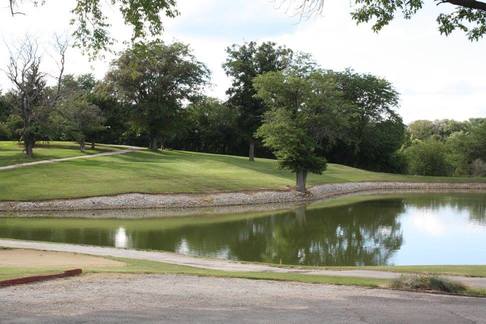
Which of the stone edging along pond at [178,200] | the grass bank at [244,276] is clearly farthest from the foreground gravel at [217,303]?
the stone edging along pond at [178,200]

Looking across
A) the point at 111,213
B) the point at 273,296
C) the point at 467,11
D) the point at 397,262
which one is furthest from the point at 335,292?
the point at 111,213

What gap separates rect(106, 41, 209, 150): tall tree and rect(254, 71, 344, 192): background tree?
70.0ft

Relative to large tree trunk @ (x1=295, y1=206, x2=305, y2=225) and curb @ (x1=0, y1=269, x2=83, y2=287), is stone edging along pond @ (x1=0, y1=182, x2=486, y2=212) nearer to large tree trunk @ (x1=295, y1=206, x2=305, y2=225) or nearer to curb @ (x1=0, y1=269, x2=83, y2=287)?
large tree trunk @ (x1=295, y1=206, x2=305, y2=225)

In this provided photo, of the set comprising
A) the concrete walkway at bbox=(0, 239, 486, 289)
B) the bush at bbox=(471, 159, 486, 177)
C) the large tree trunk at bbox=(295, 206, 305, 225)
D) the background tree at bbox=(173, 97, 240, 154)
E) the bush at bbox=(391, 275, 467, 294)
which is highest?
the background tree at bbox=(173, 97, 240, 154)

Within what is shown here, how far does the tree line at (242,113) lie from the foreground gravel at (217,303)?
6.75m

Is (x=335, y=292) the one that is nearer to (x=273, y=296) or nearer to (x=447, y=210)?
(x=273, y=296)

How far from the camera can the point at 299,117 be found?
49.5 metres

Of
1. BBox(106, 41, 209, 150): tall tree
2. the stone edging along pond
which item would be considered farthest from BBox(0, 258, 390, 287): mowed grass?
BBox(106, 41, 209, 150): tall tree

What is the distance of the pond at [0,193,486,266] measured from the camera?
23.0 meters

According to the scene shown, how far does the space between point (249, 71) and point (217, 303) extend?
61.4 m

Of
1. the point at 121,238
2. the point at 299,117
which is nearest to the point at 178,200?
the point at 299,117

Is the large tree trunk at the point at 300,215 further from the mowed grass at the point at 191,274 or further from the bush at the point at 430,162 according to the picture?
the bush at the point at 430,162

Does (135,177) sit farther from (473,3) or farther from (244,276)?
(473,3)

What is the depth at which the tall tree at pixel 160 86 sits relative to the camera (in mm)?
67500
